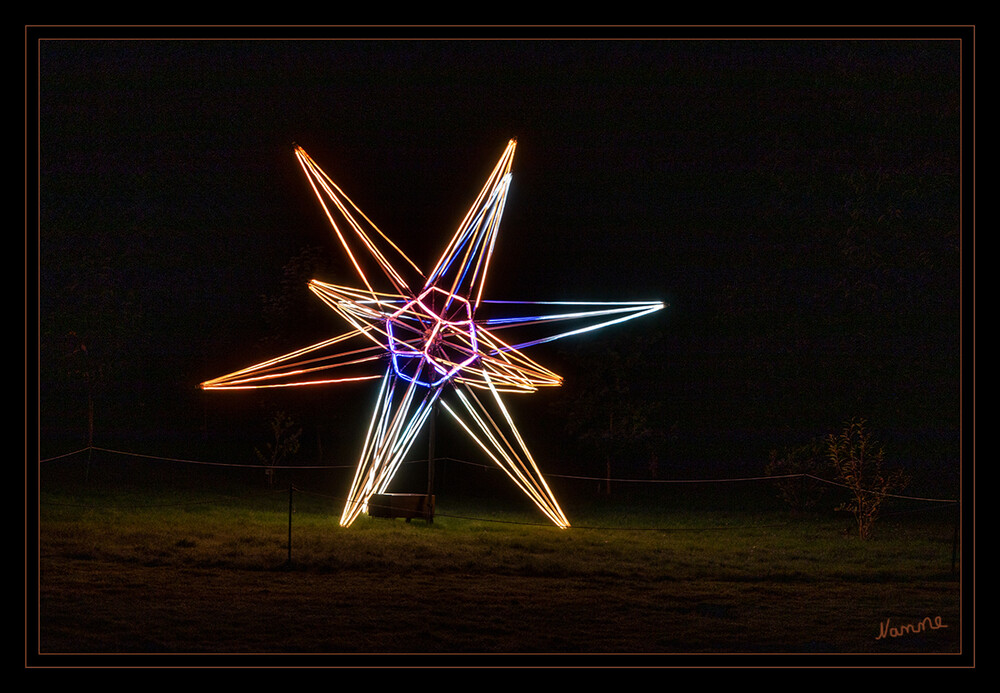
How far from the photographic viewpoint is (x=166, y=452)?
63.0 feet

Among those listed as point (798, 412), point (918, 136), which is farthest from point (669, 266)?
point (918, 136)

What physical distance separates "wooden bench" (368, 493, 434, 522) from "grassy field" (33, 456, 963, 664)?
137mm

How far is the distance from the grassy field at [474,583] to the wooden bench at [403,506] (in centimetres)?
14

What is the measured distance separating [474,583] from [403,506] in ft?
10.5

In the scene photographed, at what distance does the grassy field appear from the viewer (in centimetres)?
807

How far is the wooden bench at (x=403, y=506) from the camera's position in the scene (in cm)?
1295
